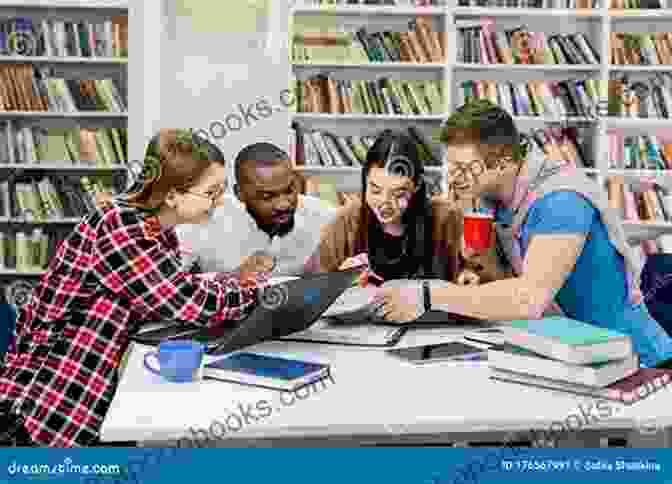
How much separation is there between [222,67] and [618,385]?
141 inches

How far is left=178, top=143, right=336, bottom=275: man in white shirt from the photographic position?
9.05ft

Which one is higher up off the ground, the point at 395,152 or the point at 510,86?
the point at 510,86

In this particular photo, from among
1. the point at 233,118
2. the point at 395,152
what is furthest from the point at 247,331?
the point at 233,118

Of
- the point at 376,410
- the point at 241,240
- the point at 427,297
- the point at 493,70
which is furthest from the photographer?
the point at 493,70

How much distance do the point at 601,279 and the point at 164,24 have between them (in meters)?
3.41

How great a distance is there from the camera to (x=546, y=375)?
158 cm

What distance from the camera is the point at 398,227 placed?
2.55 metres

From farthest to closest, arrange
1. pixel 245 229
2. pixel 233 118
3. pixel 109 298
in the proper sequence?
pixel 233 118 < pixel 245 229 < pixel 109 298

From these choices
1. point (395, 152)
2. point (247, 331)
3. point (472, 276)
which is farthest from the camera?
point (395, 152)

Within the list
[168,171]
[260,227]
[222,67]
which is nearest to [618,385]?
[168,171]

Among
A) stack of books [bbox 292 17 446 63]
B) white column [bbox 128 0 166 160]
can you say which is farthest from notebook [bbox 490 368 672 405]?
stack of books [bbox 292 17 446 63]

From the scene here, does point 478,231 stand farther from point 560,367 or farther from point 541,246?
point 560,367

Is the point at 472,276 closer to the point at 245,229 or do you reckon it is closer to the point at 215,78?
the point at 245,229

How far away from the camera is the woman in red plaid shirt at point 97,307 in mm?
1840
